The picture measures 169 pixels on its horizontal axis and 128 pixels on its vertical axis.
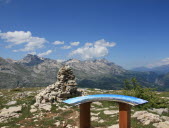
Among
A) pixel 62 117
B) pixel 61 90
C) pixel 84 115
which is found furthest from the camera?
pixel 61 90

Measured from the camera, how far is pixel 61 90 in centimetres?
3300

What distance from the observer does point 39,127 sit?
19328 millimetres

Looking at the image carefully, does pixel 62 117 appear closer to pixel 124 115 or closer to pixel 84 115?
pixel 84 115

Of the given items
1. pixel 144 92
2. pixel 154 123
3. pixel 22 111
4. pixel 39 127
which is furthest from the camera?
pixel 144 92

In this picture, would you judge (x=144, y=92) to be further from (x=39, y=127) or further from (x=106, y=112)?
(x=39, y=127)

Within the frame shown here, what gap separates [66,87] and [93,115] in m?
12.6

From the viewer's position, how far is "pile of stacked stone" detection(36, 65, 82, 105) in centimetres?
3069

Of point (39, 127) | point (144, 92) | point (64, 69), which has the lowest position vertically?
point (39, 127)

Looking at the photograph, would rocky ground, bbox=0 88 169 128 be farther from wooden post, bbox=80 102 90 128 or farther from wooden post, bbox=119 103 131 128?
wooden post, bbox=119 103 131 128

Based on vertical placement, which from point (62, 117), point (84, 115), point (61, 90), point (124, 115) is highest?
point (61, 90)

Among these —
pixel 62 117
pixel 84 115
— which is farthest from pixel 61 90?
pixel 84 115

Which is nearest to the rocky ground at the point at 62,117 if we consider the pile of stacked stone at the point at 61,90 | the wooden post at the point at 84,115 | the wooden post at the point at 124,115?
the pile of stacked stone at the point at 61,90

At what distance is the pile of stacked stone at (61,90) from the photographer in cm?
3069

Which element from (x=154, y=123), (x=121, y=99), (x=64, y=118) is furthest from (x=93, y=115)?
(x=121, y=99)
